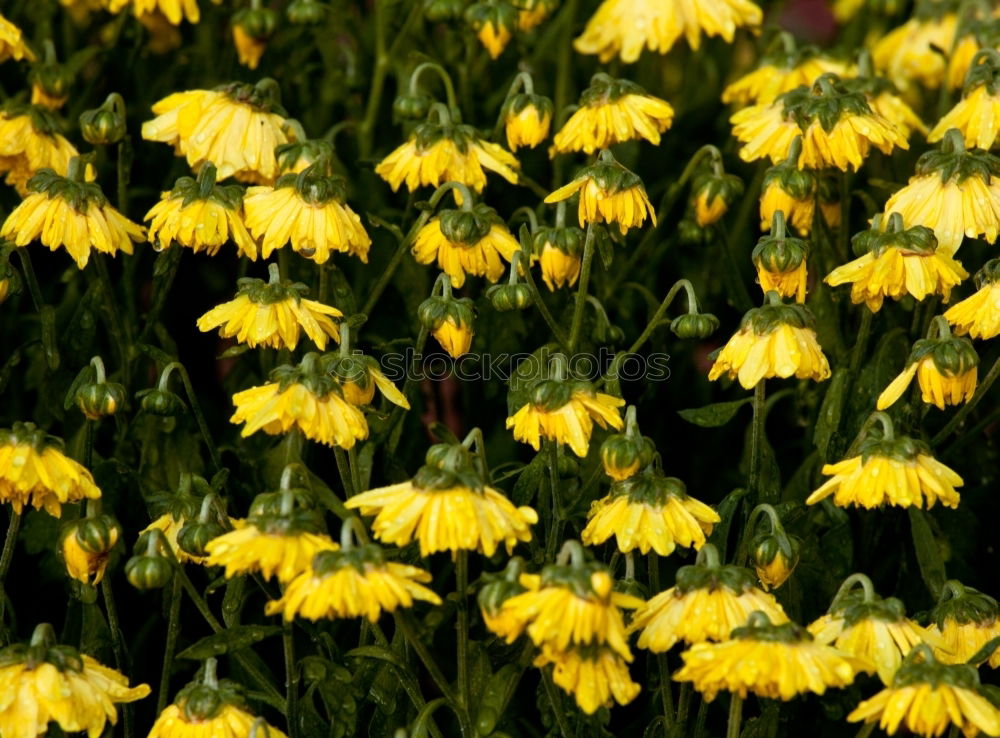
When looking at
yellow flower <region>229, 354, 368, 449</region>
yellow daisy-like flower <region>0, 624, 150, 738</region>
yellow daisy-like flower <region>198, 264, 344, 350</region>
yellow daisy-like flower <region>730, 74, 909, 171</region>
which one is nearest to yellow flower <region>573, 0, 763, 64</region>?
yellow daisy-like flower <region>730, 74, 909, 171</region>

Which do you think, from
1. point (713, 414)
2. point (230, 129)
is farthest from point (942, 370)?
point (230, 129)

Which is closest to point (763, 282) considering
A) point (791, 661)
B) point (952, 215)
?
point (952, 215)

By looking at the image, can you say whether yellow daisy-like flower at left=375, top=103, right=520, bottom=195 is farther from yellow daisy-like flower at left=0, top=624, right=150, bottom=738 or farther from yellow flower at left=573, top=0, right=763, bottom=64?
yellow daisy-like flower at left=0, top=624, right=150, bottom=738

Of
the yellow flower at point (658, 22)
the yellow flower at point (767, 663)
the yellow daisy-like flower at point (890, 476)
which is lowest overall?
the yellow flower at point (767, 663)

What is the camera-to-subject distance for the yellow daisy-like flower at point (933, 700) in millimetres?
1401

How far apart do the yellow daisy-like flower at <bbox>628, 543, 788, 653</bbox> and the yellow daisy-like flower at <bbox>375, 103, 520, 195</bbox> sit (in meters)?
0.65

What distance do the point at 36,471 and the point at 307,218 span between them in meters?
0.45

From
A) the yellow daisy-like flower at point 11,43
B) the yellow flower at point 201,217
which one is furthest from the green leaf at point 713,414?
the yellow daisy-like flower at point 11,43

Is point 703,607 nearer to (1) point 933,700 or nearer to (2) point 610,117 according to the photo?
(1) point 933,700

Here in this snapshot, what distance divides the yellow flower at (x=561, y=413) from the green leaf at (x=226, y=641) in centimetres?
36

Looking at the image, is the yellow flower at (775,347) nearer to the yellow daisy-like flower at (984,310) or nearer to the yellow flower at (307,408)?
the yellow daisy-like flower at (984,310)

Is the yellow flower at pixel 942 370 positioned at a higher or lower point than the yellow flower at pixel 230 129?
lower

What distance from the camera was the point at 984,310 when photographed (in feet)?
5.62

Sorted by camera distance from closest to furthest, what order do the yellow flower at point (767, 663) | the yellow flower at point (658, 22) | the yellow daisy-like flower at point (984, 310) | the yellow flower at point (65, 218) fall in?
the yellow flower at point (767, 663), the yellow daisy-like flower at point (984, 310), the yellow flower at point (65, 218), the yellow flower at point (658, 22)
